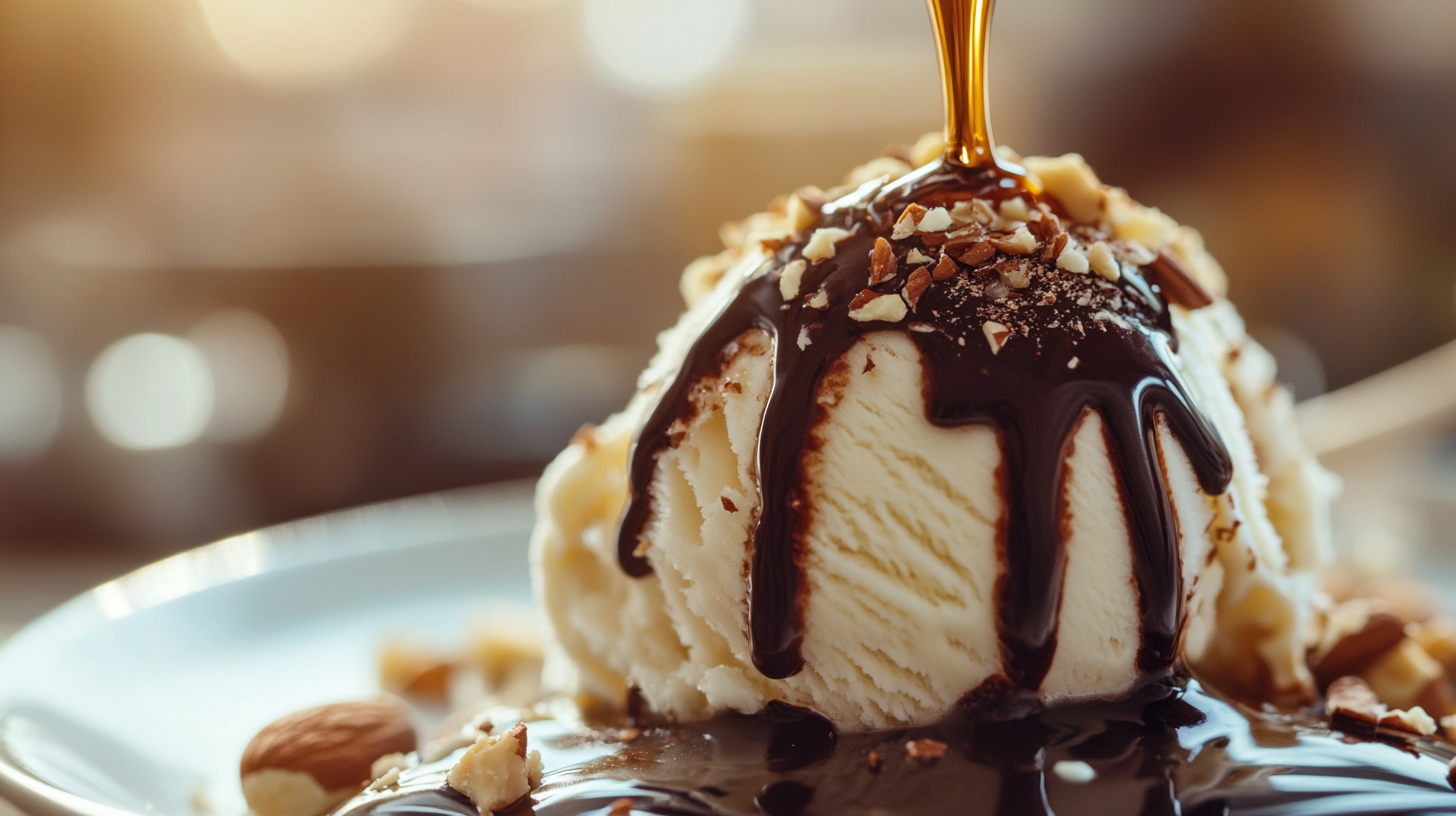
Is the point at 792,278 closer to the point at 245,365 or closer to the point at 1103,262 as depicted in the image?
the point at 1103,262

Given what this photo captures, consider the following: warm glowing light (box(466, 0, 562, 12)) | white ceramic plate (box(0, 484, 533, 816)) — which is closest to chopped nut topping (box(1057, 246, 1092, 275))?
white ceramic plate (box(0, 484, 533, 816))

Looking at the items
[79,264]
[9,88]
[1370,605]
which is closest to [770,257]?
[1370,605]

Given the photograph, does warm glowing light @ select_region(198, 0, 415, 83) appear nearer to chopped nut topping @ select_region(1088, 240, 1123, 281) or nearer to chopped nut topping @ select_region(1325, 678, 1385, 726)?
chopped nut topping @ select_region(1088, 240, 1123, 281)

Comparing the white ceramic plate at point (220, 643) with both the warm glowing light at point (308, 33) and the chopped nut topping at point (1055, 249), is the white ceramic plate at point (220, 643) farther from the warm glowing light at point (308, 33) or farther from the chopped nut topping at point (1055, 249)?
the warm glowing light at point (308, 33)

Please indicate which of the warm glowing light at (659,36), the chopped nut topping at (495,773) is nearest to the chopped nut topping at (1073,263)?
the chopped nut topping at (495,773)

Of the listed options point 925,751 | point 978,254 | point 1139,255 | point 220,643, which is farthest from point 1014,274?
point 220,643
